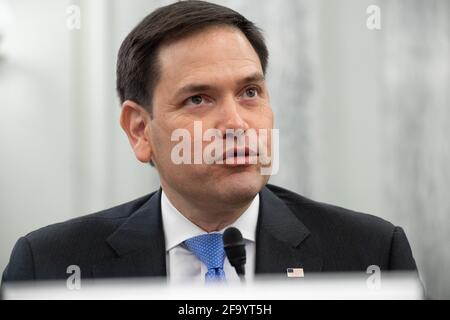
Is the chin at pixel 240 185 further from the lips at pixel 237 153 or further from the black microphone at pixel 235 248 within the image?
the black microphone at pixel 235 248

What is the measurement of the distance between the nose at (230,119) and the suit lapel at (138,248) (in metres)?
0.30

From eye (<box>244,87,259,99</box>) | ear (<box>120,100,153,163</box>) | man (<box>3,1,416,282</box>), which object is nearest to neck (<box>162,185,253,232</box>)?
man (<box>3,1,416,282</box>)

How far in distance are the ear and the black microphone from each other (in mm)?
389

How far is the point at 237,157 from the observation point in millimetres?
1316

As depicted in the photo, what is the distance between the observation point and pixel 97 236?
1434mm

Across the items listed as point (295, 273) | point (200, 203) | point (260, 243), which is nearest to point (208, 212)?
point (200, 203)

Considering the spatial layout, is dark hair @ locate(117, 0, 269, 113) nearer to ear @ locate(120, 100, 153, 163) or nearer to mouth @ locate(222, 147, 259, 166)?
ear @ locate(120, 100, 153, 163)

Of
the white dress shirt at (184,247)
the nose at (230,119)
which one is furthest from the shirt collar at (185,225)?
the nose at (230,119)

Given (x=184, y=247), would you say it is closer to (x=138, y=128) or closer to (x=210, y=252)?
(x=210, y=252)

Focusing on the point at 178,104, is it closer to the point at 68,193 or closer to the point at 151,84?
the point at 151,84

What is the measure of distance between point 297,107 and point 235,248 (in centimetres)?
49

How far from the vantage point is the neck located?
142 centimetres

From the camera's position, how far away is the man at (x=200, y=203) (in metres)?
1.34

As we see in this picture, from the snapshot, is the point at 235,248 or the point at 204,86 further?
the point at 204,86
